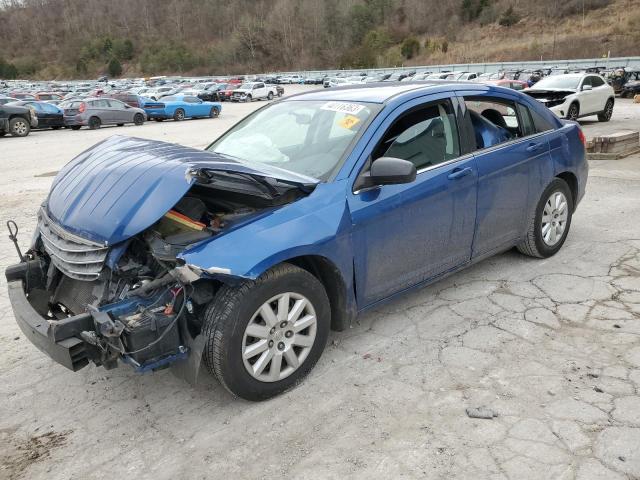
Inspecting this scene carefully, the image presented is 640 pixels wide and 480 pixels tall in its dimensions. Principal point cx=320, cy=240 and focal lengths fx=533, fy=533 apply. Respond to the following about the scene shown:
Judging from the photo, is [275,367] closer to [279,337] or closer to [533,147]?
[279,337]

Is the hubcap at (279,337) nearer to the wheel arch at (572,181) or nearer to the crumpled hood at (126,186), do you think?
the crumpled hood at (126,186)

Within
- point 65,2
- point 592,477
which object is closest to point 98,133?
point 592,477

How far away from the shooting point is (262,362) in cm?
301

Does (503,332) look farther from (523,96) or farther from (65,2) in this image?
(65,2)

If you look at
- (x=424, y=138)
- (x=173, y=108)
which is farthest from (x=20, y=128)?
(x=424, y=138)

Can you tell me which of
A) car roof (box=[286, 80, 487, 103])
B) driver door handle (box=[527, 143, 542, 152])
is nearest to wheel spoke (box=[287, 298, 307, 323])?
car roof (box=[286, 80, 487, 103])

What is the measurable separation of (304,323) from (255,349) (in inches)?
13.8

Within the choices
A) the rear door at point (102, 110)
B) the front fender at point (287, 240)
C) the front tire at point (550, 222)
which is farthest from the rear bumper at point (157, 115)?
Answer: the front fender at point (287, 240)

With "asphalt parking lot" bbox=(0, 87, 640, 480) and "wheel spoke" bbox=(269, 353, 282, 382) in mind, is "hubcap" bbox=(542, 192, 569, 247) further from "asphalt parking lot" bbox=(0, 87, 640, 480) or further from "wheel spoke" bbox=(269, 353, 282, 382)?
"wheel spoke" bbox=(269, 353, 282, 382)

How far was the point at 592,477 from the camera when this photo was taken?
2.45 m

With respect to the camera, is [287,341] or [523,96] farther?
[523,96]

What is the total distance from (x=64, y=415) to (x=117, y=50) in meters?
133

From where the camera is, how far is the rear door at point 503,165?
13.8 ft

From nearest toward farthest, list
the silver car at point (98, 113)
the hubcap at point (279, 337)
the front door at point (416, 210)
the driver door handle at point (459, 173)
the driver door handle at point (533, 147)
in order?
the hubcap at point (279, 337)
the front door at point (416, 210)
the driver door handle at point (459, 173)
the driver door handle at point (533, 147)
the silver car at point (98, 113)
